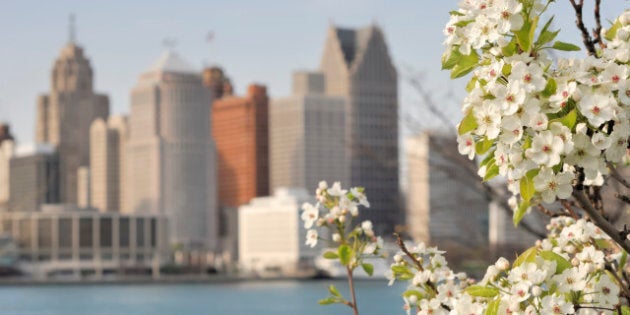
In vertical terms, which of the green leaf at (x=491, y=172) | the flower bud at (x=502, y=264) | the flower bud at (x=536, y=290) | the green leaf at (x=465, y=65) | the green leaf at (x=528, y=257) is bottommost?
the flower bud at (x=536, y=290)

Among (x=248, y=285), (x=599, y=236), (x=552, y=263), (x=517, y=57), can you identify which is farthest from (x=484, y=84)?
(x=248, y=285)

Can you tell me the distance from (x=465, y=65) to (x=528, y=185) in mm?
450

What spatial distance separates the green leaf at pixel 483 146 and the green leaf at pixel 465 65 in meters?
0.25

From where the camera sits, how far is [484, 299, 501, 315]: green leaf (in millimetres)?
3826

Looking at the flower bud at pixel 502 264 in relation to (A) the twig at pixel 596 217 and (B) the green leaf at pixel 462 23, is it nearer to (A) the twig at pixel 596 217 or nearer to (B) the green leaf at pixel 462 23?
(A) the twig at pixel 596 217

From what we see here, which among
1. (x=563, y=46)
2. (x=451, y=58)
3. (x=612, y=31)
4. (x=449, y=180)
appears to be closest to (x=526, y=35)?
(x=563, y=46)

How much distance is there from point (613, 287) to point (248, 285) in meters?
193

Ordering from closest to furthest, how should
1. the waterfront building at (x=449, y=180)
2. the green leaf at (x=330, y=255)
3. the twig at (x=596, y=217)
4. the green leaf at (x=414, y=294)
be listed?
the twig at (x=596, y=217) → the green leaf at (x=414, y=294) → the green leaf at (x=330, y=255) → the waterfront building at (x=449, y=180)

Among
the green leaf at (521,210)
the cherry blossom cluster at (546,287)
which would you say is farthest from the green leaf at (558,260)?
the green leaf at (521,210)

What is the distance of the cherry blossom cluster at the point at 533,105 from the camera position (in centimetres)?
351

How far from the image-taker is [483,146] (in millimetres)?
3662

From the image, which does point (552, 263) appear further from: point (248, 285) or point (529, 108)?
point (248, 285)

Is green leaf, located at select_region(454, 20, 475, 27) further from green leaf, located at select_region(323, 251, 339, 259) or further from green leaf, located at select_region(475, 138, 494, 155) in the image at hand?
green leaf, located at select_region(323, 251, 339, 259)

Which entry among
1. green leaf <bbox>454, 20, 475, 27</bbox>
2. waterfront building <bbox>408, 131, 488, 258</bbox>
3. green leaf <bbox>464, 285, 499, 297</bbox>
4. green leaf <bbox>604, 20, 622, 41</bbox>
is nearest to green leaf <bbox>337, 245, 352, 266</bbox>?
green leaf <bbox>464, 285, 499, 297</bbox>
